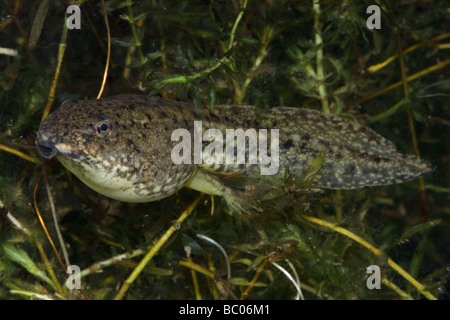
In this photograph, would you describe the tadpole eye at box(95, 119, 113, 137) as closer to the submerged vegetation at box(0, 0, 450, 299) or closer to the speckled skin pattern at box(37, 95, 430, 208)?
the speckled skin pattern at box(37, 95, 430, 208)

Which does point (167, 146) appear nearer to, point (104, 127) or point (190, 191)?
point (104, 127)

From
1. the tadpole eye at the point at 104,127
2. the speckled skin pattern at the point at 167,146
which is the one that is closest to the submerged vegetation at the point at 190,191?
the speckled skin pattern at the point at 167,146

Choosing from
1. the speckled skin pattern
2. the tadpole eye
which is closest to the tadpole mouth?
the speckled skin pattern

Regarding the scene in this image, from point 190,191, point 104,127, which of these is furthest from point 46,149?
point 190,191

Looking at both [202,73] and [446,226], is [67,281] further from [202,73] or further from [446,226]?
[446,226]

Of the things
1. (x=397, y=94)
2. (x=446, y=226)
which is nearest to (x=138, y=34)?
(x=397, y=94)

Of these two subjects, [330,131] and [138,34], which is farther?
[330,131]
